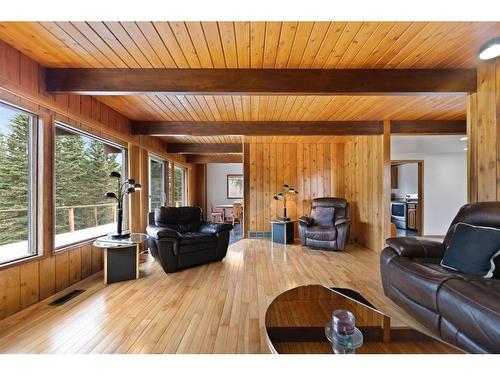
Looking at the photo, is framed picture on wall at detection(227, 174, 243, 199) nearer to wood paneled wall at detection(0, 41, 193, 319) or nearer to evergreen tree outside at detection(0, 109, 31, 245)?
wood paneled wall at detection(0, 41, 193, 319)

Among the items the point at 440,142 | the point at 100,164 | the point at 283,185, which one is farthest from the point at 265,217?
the point at 440,142

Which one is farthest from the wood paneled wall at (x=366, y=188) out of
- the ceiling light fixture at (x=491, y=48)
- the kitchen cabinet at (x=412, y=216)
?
the kitchen cabinet at (x=412, y=216)

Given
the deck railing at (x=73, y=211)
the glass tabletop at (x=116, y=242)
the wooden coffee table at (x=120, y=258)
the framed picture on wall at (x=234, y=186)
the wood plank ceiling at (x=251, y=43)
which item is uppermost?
the wood plank ceiling at (x=251, y=43)

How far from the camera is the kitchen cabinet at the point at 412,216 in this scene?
6.41 m

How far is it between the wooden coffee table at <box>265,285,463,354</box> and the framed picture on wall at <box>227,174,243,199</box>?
7.50 meters

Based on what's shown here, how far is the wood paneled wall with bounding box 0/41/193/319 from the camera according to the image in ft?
6.56

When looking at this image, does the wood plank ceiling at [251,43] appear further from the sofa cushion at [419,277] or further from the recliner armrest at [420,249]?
the sofa cushion at [419,277]

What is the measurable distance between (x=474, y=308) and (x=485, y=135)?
78.3 inches

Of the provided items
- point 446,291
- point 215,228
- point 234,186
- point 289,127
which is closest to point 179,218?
point 215,228

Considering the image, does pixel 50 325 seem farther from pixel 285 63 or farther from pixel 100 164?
pixel 285 63

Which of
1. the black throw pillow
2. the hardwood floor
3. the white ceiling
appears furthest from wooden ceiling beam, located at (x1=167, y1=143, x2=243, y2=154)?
the black throw pillow

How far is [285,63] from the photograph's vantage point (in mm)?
2219

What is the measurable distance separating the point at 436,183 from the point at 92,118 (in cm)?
765

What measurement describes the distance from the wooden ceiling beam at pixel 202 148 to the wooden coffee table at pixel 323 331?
501 cm
